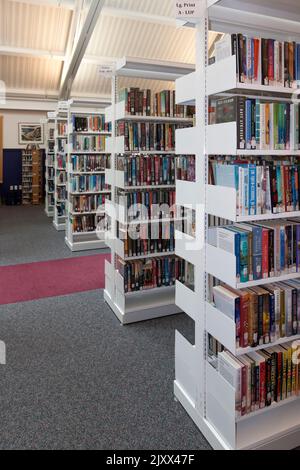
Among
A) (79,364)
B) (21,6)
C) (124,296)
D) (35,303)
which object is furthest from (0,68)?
(79,364)

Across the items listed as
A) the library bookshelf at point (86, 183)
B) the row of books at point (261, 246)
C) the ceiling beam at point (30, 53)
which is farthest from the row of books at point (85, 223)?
the ceiling beam at point (30, 53)

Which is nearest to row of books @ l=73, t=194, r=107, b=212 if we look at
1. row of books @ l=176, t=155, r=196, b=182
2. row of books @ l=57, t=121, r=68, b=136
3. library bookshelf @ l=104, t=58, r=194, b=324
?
row of books @ l=57, t=121, r=68, b=136

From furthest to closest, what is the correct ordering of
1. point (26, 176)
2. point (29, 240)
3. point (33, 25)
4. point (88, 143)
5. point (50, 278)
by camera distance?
point (26, 176)
point (33, 25)
point (29, 240)
point (88, 143)
point (50, 278)

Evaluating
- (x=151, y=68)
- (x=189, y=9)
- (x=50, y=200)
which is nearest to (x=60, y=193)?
(x=50, y=200)

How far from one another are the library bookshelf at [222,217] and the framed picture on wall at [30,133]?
10.8 metres

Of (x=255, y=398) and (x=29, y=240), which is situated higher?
(x=29, y=240)

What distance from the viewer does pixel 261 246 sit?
188 cm

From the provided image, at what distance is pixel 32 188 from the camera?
11.8 metres

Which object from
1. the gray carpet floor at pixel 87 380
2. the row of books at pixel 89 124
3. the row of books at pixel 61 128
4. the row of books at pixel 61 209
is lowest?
the gray carpet floor at pixel 87 380

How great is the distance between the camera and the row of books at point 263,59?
1760 millimetres

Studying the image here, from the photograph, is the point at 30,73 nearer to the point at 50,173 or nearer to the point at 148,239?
the point at 50,173

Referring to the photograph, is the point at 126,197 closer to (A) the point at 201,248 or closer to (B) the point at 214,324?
(A) the point at 201,248

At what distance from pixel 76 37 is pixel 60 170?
2.93 metres

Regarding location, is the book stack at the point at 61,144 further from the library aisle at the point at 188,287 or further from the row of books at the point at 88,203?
the library aisle at the point at 188,287
